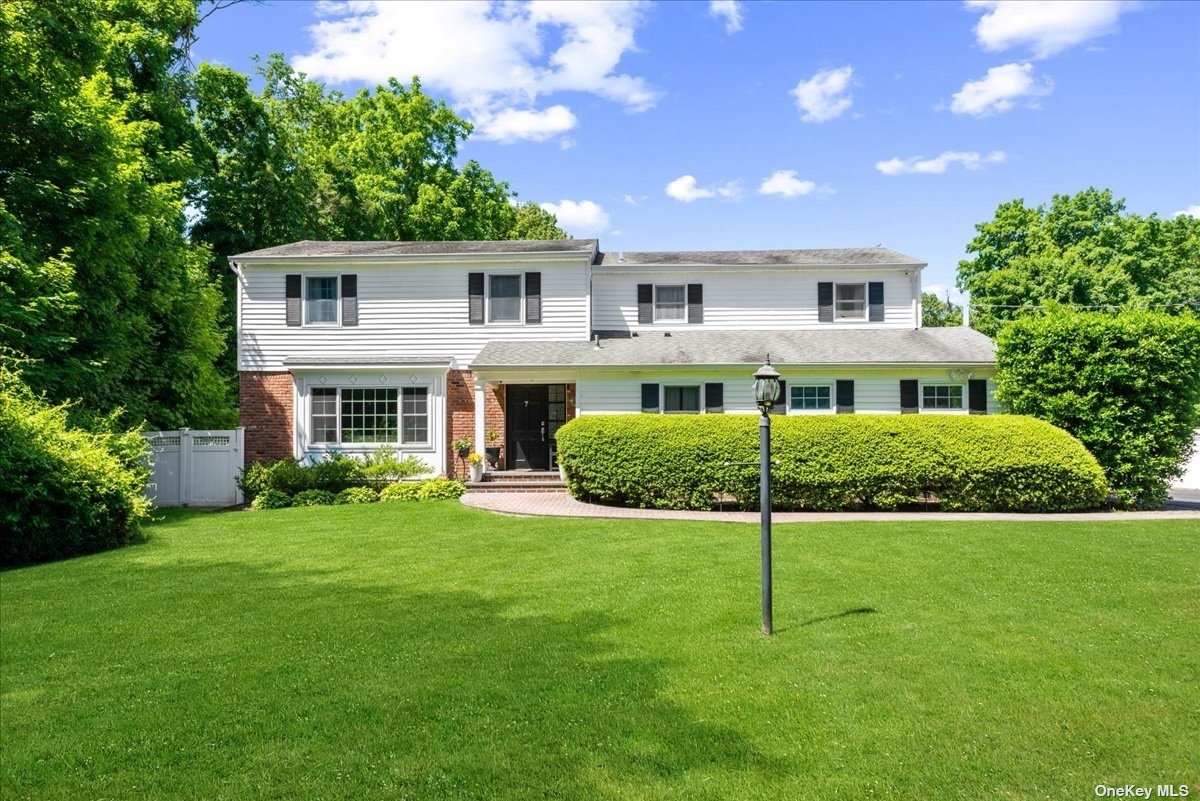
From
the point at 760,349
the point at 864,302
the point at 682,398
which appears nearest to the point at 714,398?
the point at 682,398

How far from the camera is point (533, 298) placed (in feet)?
62.5

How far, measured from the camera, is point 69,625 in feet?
21.6

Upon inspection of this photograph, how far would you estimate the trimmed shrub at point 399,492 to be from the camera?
1658 centimetres

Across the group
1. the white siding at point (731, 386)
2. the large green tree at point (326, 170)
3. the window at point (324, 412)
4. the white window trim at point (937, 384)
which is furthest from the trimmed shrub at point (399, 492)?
the large green tree at point (326, 170)

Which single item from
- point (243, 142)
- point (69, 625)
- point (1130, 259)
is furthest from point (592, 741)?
point (1130, 259)

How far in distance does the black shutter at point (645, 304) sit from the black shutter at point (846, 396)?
561 cm

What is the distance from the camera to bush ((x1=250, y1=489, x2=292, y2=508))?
52.9 feet

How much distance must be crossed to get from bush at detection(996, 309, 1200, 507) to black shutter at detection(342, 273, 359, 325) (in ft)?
54.2

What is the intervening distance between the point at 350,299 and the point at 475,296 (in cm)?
339

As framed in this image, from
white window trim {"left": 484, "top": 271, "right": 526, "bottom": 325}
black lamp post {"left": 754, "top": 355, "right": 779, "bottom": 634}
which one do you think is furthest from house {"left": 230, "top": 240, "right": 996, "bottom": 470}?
black lamp post {"left": 754, "top": 355, "right": 779, "bottom": 634}

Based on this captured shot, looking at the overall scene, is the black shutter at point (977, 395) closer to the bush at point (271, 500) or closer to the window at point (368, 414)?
the window at point (368, 414)

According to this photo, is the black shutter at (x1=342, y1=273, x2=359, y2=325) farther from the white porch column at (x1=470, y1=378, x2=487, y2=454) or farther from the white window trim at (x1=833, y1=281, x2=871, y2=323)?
the white window trim at (x1=833, y1=281, x2=871, y2=323)

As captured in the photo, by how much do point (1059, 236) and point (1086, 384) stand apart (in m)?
27.9

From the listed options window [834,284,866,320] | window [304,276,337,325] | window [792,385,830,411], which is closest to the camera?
window [792,385,830,411]
